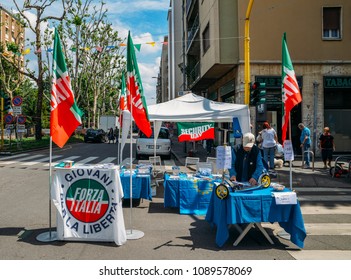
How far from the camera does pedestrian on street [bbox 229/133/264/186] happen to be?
6410 mm

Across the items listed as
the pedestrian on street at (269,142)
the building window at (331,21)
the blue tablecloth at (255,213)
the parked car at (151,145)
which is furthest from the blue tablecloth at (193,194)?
the building window at (331,21)

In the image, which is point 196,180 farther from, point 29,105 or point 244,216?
point 29,105

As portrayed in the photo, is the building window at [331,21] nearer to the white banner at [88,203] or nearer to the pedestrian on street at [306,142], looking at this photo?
the pedestrian on street at [306,142]

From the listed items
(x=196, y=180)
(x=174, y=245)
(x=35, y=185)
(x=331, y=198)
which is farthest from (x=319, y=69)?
(x=174, y=245)

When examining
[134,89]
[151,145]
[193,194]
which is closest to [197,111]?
[193,194]

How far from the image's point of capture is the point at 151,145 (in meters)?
20.2

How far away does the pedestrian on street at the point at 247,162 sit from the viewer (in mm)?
6410

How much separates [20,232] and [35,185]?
17.4 ft

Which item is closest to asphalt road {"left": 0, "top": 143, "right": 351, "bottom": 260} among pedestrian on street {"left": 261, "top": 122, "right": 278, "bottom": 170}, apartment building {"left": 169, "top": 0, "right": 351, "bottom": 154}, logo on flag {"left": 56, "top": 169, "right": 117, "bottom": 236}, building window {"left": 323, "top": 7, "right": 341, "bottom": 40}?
logo on flag {"left": 56, "top": 169, "right": 117, "bottom": 236}

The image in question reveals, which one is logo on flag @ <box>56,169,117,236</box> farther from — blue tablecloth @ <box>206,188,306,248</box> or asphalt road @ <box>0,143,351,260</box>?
blue tablecloth @ <box>206,188,306,248</box>

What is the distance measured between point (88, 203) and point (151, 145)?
14358 mm

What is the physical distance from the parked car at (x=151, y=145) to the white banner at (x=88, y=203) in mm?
14194

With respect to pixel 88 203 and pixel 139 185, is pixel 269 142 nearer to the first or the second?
pixel 139 185

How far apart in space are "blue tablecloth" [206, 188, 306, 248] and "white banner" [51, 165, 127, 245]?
158 cm
